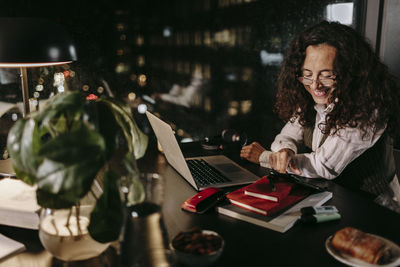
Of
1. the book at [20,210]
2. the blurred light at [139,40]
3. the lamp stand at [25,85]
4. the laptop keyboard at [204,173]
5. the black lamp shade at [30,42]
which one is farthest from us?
the blurred light at [139,40]

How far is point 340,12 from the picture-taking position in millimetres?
2309

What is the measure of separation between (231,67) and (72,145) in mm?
1633

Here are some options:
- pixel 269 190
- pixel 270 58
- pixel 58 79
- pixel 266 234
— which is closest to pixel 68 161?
pixel 266 234

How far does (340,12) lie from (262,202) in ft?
5.76

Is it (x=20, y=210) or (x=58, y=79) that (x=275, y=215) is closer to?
(x=20, y=210)

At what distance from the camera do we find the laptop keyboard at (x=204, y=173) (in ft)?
4.20

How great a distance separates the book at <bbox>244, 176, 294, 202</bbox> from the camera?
1027 mm

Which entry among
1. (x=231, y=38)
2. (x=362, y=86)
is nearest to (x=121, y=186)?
(x=362, y=86)

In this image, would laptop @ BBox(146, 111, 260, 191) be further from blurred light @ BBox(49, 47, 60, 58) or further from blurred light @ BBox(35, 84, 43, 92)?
blurred light @ BBox(35, 84, 43, 92)

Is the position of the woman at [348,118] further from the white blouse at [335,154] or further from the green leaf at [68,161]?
the green leaf at [68,161]

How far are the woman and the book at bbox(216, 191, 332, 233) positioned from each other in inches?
15.4

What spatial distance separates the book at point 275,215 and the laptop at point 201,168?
0.69 feet

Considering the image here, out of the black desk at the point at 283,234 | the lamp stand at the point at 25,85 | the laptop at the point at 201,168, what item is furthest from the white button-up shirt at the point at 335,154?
the lamp stand at the point at 25,85

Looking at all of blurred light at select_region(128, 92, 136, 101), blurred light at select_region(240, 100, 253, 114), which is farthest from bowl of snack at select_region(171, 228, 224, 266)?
blurred light at select_region(240, 100, 253, 114)
